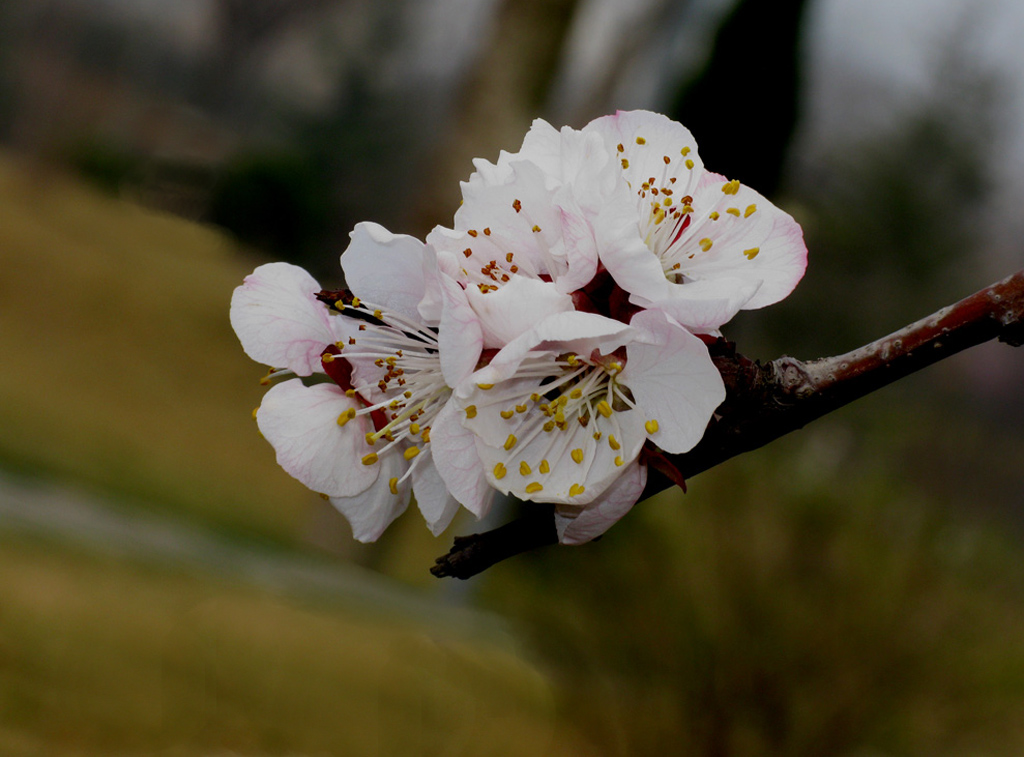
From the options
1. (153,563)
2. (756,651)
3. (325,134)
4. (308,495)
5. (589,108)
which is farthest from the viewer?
(325,134)

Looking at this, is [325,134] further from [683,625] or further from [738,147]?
[683,625]

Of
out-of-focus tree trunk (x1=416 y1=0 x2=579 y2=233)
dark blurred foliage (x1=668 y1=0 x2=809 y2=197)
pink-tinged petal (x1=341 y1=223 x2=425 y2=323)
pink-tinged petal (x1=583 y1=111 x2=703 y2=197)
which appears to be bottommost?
out-of-focus tree trunk (x1=416 y1=0 x2=579 y2=233)

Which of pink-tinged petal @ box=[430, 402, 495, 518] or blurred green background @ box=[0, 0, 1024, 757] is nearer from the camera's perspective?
pink-tinged petal @ box=[430, 402, 495, 518]

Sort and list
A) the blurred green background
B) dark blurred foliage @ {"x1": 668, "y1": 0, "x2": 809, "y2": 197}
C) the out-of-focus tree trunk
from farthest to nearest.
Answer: dark blurred foliage @ {"x1": 668, "y1": 0, "x2": 809, "y2": 197} → the out-of-focus tree trunk → the blurred green background

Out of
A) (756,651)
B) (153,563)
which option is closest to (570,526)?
(756,651)

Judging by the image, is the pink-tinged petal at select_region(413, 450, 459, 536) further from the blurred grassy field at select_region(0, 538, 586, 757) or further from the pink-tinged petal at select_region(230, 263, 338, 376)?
the blurred grassy field at select_region(0, 538, 586, 757)

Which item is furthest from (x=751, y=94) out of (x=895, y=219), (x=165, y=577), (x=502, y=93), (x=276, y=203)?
(x=165, y=577)

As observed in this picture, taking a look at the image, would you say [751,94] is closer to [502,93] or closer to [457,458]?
[502,93]

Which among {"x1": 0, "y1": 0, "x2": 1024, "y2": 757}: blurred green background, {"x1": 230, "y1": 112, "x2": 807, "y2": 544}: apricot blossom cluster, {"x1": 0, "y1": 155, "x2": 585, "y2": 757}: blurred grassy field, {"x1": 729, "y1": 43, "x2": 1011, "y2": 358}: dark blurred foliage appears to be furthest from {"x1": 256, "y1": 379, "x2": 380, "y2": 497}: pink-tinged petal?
{"x1": 729, "y1": 43, "x2": 1011, "y2": 358}: dark blurred foliage
